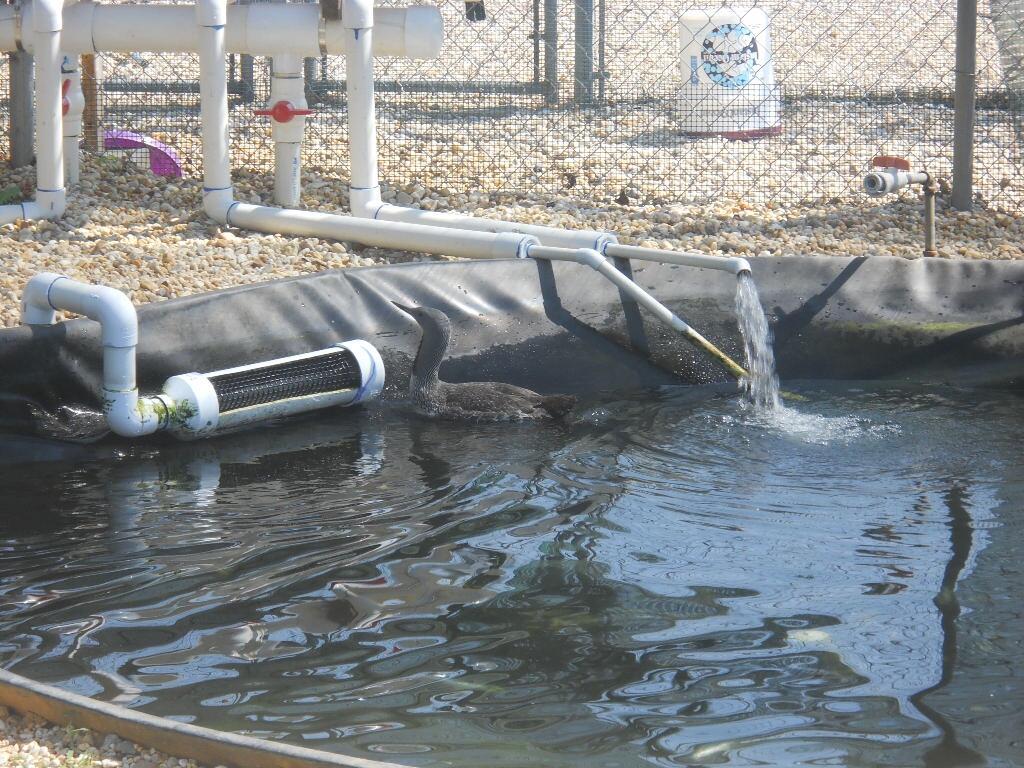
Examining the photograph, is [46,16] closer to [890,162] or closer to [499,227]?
[499,227]

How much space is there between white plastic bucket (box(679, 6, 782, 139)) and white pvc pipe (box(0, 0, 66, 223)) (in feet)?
18.0

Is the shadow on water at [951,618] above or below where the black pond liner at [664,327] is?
below

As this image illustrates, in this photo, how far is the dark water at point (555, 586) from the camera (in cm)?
305

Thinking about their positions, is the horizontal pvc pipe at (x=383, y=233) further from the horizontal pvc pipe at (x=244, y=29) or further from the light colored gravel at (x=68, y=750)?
the light colored gravel at (x=68, y=750)

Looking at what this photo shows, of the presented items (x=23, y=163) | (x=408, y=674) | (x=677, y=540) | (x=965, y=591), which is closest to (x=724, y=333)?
(x=677, y=540)

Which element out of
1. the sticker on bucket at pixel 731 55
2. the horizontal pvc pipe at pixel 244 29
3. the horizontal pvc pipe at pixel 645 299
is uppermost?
the sticker on bucket at pixel 731 55

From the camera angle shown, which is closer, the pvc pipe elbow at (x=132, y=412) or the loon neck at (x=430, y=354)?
the pvc pipe elbow at (x=132, y=412)

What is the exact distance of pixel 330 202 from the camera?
839cm

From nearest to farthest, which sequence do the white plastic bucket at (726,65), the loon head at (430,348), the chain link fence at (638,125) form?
the loon head at (430,348)
the chain link fence at (638,125)
the white plastic bucket at (726,65)

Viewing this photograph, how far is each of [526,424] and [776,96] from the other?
6.50 m

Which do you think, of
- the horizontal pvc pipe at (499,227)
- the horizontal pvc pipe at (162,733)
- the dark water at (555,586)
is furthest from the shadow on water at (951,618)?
the horizontal pvc pipe at (499,227)

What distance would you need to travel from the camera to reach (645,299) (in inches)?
241

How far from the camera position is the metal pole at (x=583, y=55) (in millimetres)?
10359

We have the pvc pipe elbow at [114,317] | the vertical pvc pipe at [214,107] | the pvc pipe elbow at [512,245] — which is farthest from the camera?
the vertical pvc pipe at [214,107]
